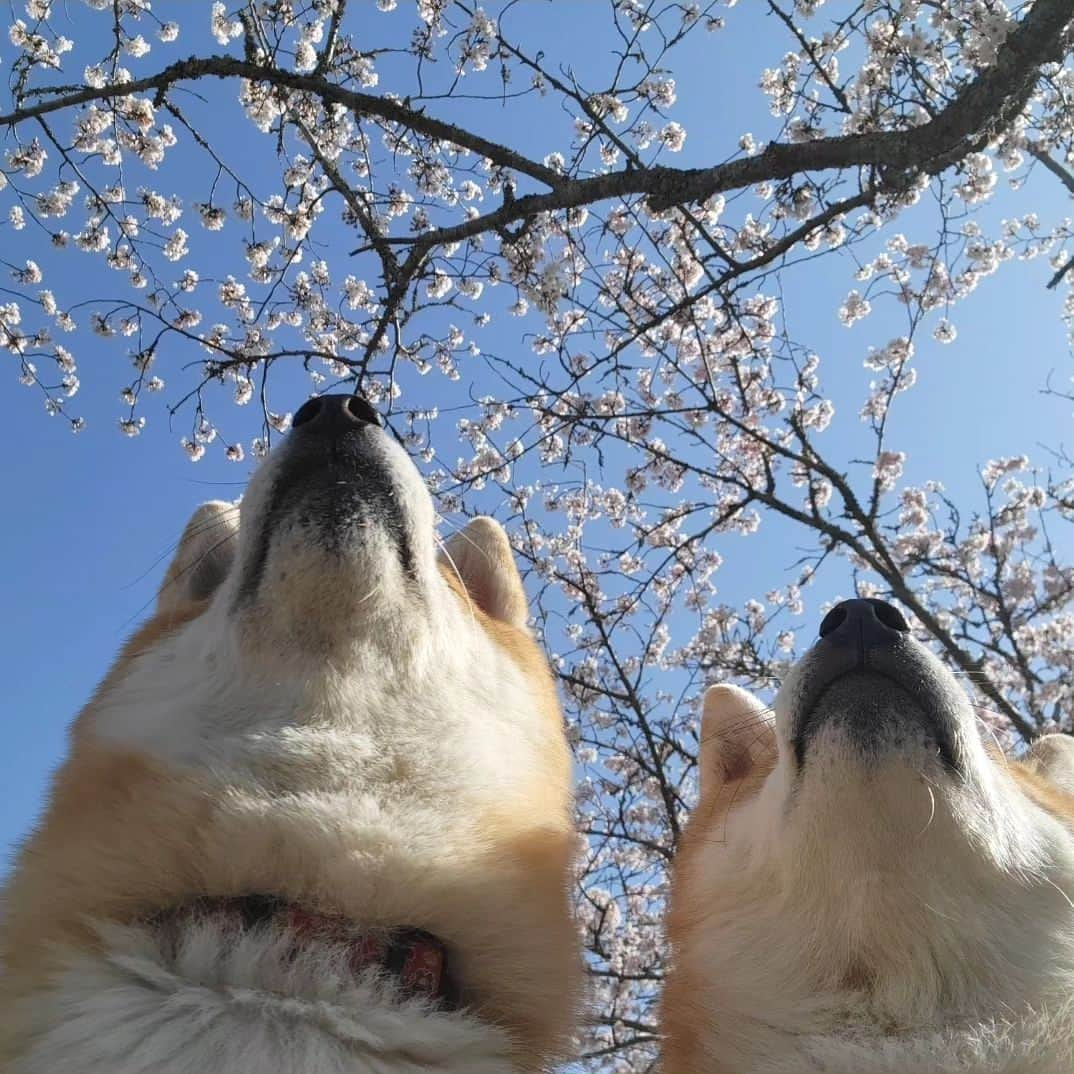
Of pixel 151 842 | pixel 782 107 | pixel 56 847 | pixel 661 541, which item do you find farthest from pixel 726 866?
pixel 782 107

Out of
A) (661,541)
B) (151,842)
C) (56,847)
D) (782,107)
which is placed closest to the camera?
(151,842)

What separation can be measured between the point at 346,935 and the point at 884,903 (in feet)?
4.12

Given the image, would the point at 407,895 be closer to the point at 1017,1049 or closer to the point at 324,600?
the point at 324,600

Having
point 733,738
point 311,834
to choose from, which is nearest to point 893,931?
point 733,738

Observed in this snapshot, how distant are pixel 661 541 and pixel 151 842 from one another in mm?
6746

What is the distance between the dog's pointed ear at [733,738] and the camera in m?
2.94

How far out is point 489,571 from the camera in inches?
118

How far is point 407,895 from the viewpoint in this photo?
5.70 ft

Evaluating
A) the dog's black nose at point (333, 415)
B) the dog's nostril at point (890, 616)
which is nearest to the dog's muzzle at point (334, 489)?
the dog's black nose at point (333, 415)

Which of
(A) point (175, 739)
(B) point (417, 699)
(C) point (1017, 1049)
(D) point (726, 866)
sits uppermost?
(B) point (417, 699)

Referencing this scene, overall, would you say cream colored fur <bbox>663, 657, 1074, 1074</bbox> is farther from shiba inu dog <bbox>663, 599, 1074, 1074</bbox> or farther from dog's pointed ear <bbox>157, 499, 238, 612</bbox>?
dog's pointed ear <bbox>157, 499, 238, 612</bbox>

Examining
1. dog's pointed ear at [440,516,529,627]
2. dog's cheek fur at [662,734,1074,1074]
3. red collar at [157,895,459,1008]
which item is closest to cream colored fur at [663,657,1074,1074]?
dog's cheek fur at [662,734,1074,1074]

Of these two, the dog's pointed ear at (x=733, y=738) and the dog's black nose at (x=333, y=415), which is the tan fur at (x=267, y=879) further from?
the dog's pointed ear at (x=733, y=738)

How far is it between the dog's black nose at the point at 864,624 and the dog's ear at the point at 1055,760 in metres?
1.42
